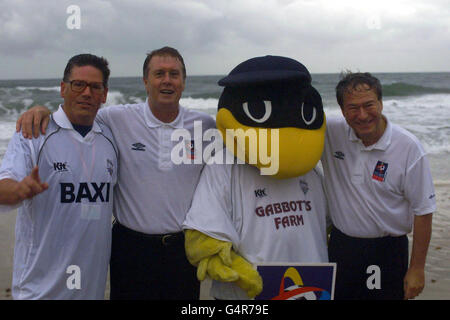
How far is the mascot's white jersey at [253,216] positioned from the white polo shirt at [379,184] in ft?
0.98

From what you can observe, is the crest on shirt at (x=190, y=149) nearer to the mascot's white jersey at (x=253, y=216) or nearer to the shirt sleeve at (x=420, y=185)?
the mascot's white jersey at (x=253, y=216)

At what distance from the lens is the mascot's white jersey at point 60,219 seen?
2.63 meters

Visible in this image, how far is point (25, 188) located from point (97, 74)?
37.1 inches

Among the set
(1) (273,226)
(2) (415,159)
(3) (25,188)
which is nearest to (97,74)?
(3) (25,188)

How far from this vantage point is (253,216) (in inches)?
109

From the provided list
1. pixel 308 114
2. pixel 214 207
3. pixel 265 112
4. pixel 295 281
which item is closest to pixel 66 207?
pixel 214 207

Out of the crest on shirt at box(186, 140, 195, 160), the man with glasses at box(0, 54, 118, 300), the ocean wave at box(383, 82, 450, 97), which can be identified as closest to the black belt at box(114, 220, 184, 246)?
the man with glasses at box(0, 54, 118, 300)

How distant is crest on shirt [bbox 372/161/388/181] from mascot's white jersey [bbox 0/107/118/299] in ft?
5.74

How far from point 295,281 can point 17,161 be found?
1.73m

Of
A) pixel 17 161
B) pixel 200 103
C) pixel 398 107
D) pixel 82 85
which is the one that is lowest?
pixel 17 161

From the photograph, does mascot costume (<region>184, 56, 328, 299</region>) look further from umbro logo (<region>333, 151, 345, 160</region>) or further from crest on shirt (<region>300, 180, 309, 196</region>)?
umbro logo (<region>333, 151, 345, 160</region>)

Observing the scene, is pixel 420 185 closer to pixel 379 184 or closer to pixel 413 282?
pixel 379 184

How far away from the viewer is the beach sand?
4527 mm

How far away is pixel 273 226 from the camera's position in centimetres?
276
